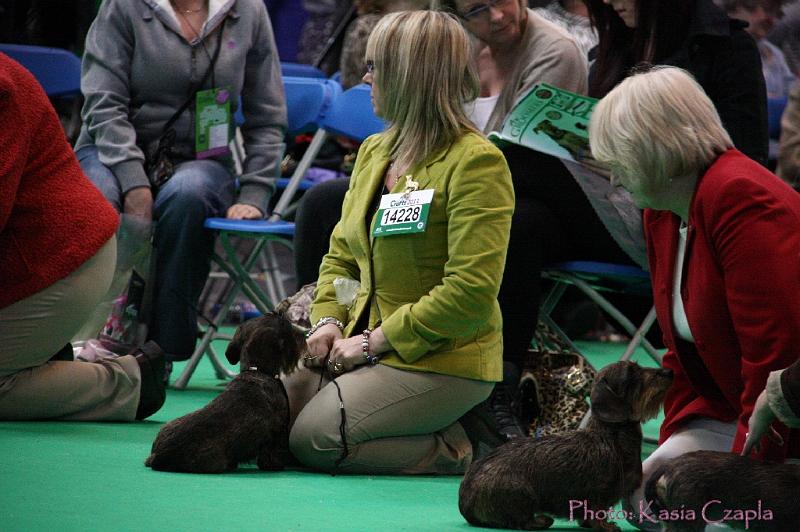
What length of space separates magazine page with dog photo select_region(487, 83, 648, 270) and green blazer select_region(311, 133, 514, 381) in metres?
0.65

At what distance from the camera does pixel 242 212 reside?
552 cm

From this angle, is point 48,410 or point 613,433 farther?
point 48,410

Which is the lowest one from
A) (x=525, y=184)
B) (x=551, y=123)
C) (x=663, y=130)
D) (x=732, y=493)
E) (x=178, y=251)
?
(x=178, y=251)

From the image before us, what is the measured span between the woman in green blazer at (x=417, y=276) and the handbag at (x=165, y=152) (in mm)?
1902

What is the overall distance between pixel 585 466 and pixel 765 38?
7.22 metres

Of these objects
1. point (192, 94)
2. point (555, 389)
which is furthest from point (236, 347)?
point (192, 94)

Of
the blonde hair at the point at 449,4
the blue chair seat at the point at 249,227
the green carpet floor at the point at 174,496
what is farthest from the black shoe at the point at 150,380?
the blonde hair at the point at 449,4

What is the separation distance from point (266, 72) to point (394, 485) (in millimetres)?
2789

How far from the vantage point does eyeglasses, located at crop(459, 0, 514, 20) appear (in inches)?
178

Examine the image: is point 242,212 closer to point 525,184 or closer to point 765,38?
point 525,184

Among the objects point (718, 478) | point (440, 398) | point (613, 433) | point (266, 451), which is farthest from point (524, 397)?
point (718, 478)

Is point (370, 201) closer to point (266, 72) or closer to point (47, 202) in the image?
point (47, 202)

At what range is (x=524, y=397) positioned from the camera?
4.40 metres

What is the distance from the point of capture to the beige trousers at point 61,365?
4176 mm
